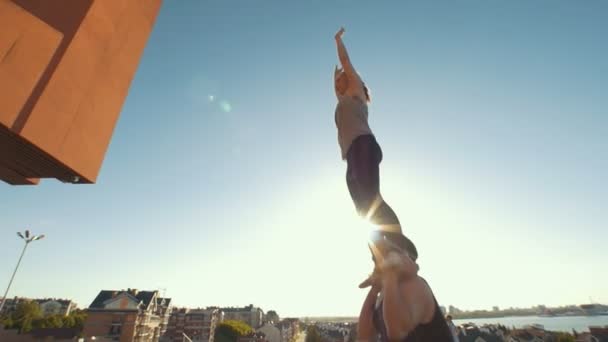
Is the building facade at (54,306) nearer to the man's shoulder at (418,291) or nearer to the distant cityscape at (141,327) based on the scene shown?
the distant cityscape at (141,327)

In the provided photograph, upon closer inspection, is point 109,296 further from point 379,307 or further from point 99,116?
point 379,307

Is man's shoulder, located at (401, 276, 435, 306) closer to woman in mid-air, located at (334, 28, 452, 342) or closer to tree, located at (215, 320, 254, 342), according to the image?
woman in mid-air, located at (334, 28, 452, 342)

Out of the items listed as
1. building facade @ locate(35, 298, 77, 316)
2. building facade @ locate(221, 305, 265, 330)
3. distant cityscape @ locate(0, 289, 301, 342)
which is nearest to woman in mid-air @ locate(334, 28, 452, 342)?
distant cityscape @ locate(0, 289, 301, 342)

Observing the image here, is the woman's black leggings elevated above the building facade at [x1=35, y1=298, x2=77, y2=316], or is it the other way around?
the building facade at [x1=35, y1=298, x2=77, y2=316]

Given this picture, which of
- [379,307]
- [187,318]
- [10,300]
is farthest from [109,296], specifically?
[10,300]

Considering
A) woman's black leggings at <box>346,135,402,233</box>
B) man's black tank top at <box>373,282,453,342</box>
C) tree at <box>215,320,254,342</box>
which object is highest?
woman's black leggings at <box>346,135,402,233</box>

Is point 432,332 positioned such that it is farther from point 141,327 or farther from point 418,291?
point 141,327

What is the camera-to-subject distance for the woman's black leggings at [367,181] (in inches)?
81.3

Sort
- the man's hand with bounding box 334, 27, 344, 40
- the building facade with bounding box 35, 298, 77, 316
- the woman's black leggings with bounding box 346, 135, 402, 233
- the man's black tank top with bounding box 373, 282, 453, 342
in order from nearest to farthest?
the man's black tank top with bounding box 373, 282, 453, 342
the woman's black leggings with bounding box 346, 135, 402, 233
the man's hand with bounding box 334, 27, 344, 40
the building facade with bounding box 35, 298, 77, 316

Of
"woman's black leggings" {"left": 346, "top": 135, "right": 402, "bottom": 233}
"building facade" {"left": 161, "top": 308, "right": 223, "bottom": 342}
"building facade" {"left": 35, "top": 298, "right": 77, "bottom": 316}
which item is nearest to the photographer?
"woman's black leggings" {"left": 346, "top": 135, "right": 402, "bottom": 233}

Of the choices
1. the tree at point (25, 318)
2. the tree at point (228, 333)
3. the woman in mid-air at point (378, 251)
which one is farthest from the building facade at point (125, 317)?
the woman in mid-air at point (378, 251)

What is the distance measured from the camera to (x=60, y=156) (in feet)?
9.89

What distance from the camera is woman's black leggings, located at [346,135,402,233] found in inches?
81.3

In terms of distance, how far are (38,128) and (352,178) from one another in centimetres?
315
